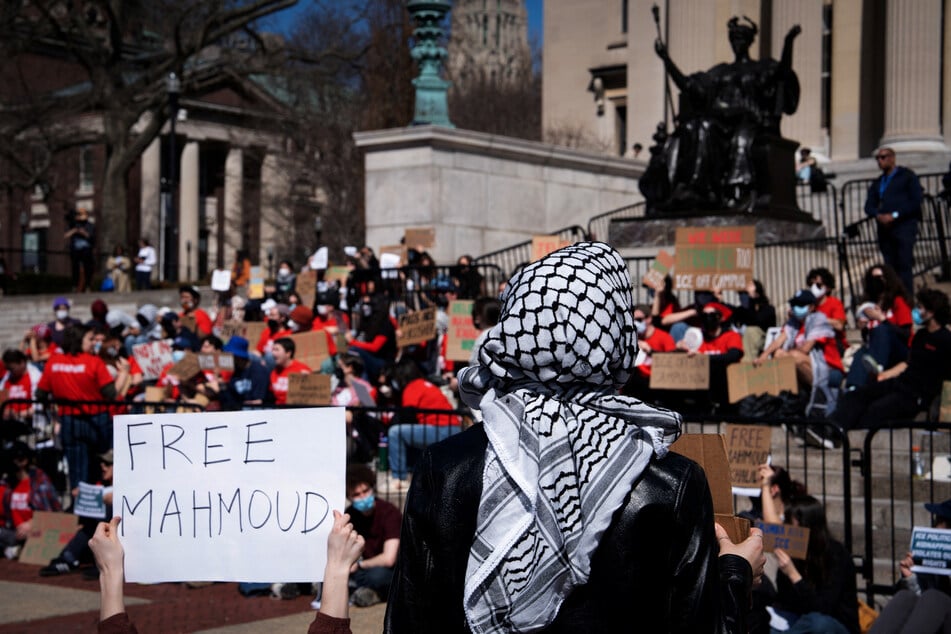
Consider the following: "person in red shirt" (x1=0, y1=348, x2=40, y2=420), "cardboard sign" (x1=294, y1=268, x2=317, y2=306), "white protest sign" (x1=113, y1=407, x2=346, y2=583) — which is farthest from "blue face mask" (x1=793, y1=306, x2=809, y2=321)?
"white protest sign" (x1=113, y1=407, x2=346, y2=583)

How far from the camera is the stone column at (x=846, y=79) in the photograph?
98.8ft

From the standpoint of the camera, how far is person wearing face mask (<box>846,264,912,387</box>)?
11.4 m

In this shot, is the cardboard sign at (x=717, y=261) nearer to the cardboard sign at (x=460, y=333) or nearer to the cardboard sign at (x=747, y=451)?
the cardboard sign at (x=460, y=333)

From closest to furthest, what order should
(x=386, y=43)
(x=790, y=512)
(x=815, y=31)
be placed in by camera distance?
(x=790, y=512) → (x=815, y=31) → (x=386, y=43)

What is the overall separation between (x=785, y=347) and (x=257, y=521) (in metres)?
9.45

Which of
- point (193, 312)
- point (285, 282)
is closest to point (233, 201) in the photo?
point (285, 282)

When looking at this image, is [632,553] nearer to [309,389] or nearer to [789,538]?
[789,538]

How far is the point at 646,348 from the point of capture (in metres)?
12.6

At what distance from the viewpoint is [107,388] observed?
1334cm

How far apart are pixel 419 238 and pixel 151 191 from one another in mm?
49917

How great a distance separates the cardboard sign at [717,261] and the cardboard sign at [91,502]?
6213 mm

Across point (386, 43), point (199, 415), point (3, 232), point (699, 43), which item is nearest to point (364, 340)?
point (199, 415)

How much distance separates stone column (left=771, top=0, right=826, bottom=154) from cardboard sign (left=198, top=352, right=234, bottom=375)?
62.7ft

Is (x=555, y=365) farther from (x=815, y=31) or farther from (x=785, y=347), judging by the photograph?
(x=815, y=31)
